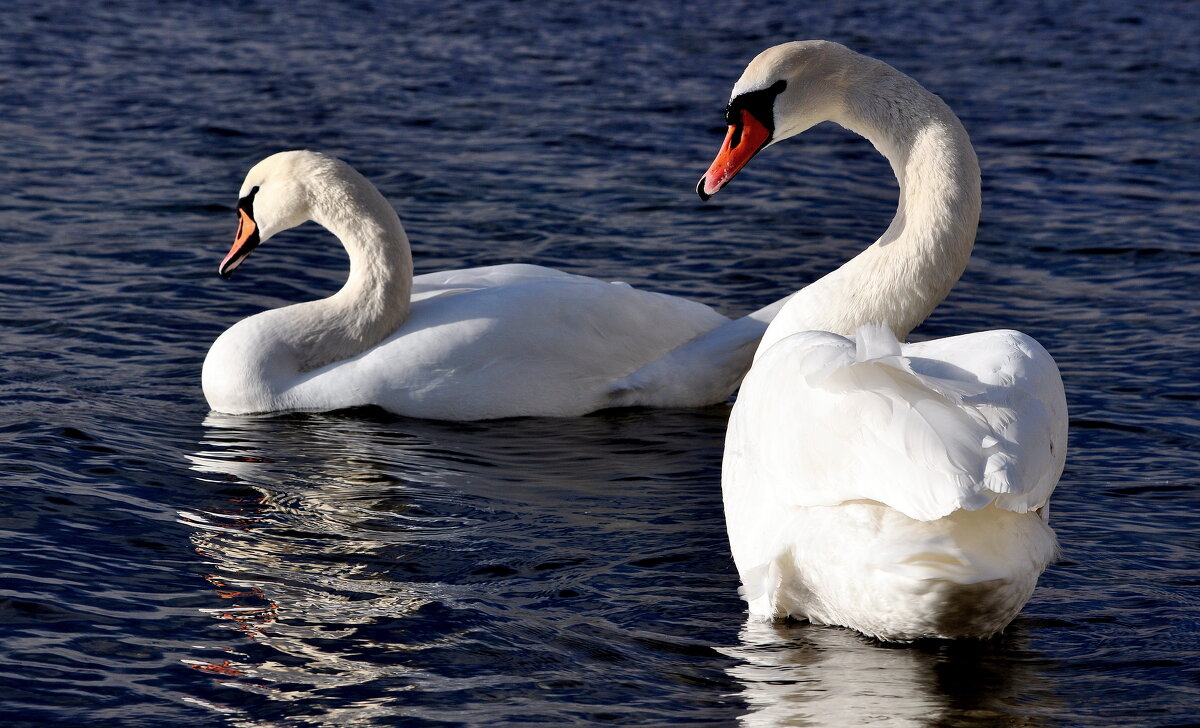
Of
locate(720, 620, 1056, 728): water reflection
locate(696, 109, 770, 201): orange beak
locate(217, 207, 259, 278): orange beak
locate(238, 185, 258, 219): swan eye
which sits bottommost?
locate(720, 620, 1056, 728): water reflection

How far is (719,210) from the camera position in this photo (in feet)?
37.4

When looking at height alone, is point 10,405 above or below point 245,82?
below

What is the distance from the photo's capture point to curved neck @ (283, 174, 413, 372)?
7562 millimetres

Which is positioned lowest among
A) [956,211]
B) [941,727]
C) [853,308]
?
[941,727]

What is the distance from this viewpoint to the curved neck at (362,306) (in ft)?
24.8

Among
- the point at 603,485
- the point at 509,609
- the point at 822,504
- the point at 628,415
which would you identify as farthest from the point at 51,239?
the point at 822,504

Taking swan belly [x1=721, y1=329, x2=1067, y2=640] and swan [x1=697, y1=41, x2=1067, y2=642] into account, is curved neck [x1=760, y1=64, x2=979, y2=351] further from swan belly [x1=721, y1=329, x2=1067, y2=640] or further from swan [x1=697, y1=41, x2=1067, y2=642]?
swan belly [x1=721, y1=329, x2=1067, y2=640]

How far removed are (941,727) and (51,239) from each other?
7.23 meters

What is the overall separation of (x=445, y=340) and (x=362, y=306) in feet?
1.70

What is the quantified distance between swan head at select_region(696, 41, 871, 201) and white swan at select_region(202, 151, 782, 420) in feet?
5.36

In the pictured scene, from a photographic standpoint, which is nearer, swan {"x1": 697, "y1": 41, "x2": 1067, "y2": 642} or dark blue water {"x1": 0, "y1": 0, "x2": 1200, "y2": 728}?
swan {"x1": 697, "y1": 41, "x2": 1067, "y2": 642}

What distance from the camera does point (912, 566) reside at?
427 cm

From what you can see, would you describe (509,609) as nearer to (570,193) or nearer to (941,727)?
(941,727)

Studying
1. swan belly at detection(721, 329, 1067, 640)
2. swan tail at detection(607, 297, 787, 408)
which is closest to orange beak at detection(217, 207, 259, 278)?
swan tail at detection(607, 297, 787, 408)
